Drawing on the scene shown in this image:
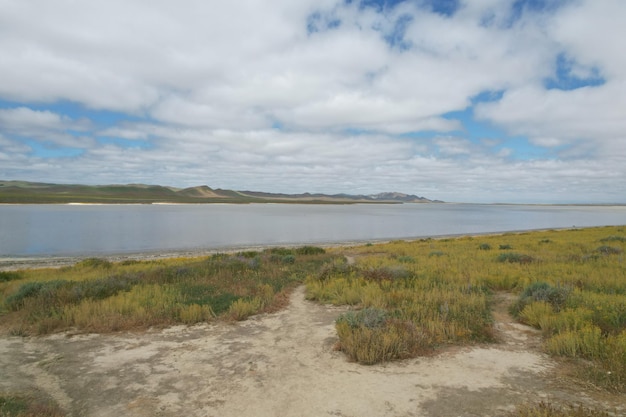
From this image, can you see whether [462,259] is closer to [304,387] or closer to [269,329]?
[269,329]

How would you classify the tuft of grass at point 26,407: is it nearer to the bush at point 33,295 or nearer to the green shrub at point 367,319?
the green shrub at point 367,319

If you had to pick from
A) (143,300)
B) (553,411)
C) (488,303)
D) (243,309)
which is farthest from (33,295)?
(488,303)

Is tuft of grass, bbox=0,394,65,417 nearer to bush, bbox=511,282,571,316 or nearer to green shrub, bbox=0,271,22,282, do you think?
bush, bbox=511,282,571,316

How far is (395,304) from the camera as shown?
9680mm

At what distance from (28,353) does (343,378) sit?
20.1 ft

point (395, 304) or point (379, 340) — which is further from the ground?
point (379, 340)

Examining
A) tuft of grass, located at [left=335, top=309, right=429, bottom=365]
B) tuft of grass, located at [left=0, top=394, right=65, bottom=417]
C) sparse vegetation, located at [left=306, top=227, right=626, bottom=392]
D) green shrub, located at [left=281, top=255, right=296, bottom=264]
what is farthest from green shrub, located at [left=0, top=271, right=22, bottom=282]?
tuft of grass, located at [left=335, top=309, right=429, bottom=365]

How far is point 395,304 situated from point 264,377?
191 inches

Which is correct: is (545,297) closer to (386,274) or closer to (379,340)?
(386,274)

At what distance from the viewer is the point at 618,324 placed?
738 cm

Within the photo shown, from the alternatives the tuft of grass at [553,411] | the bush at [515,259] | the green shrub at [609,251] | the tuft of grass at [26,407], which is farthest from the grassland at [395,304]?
the green shrub at [609,251]

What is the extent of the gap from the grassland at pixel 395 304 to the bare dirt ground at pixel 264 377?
1.30 ft

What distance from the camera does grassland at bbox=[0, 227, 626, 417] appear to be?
256 inches

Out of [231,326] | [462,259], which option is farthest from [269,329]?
[462,259]
